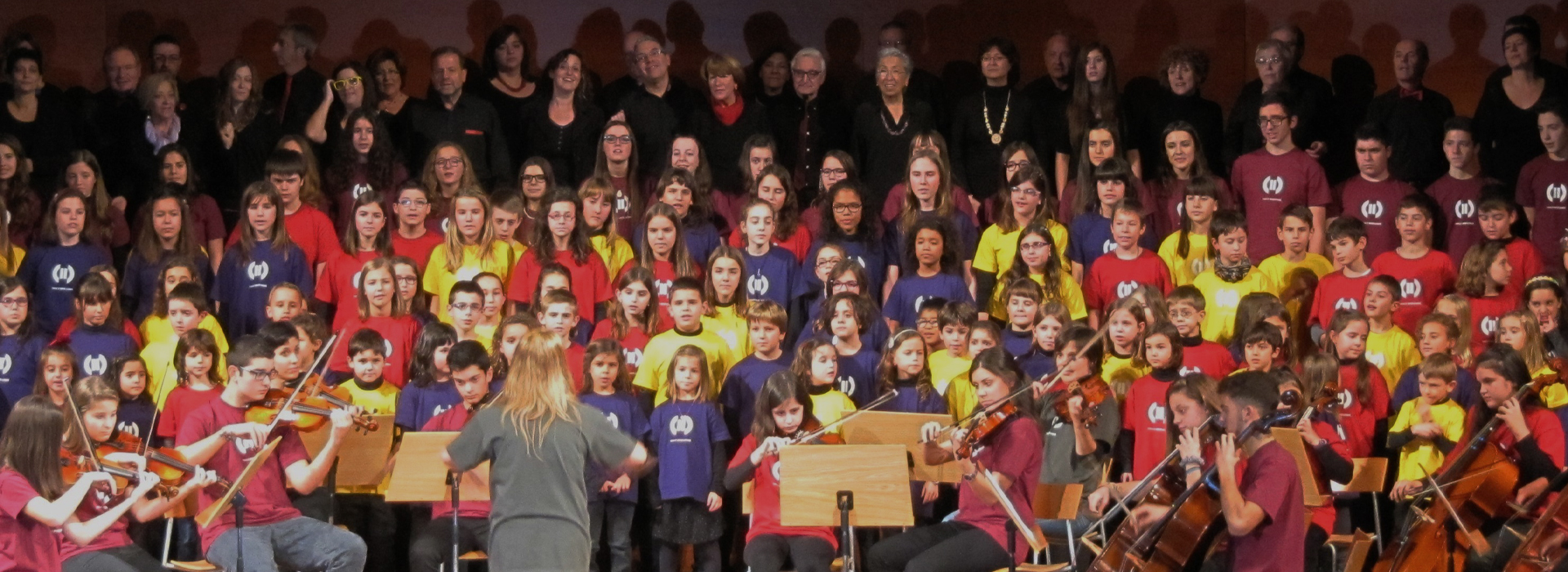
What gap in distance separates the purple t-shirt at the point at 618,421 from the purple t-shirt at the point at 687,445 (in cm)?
7

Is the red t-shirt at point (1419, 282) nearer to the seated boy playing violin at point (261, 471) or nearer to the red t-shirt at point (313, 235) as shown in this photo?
the seated boy playing violin at point (261, 471)

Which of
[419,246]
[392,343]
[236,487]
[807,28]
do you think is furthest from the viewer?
[807,28]

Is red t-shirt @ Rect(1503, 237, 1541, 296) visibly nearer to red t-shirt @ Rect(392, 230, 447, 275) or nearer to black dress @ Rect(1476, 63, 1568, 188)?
black dress @ Rect(1476, 63, 1568, 188)

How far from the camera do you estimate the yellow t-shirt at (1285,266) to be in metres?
8.59

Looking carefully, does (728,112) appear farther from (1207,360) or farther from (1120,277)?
(1207,360)

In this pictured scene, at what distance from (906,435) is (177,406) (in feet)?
9.45

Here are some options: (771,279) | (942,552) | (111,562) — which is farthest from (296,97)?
(942,552)

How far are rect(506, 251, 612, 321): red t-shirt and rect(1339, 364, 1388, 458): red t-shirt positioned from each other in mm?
3113

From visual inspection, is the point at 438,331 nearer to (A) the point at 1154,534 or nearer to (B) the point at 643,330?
(B) the point at 643,330

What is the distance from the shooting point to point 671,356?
310 inches

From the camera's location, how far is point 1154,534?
5.86 meters

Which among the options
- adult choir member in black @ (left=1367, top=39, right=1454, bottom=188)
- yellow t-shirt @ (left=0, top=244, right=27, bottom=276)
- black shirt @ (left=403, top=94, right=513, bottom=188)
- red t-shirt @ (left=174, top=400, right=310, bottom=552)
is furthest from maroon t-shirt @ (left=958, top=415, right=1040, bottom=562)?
yellow t-shirt @ (left=0, top=244, right=27, bottom=276)

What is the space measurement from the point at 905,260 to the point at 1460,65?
3.87m

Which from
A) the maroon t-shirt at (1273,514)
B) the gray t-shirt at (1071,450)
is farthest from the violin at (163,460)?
the maroon t-shirt at (1273,514)
